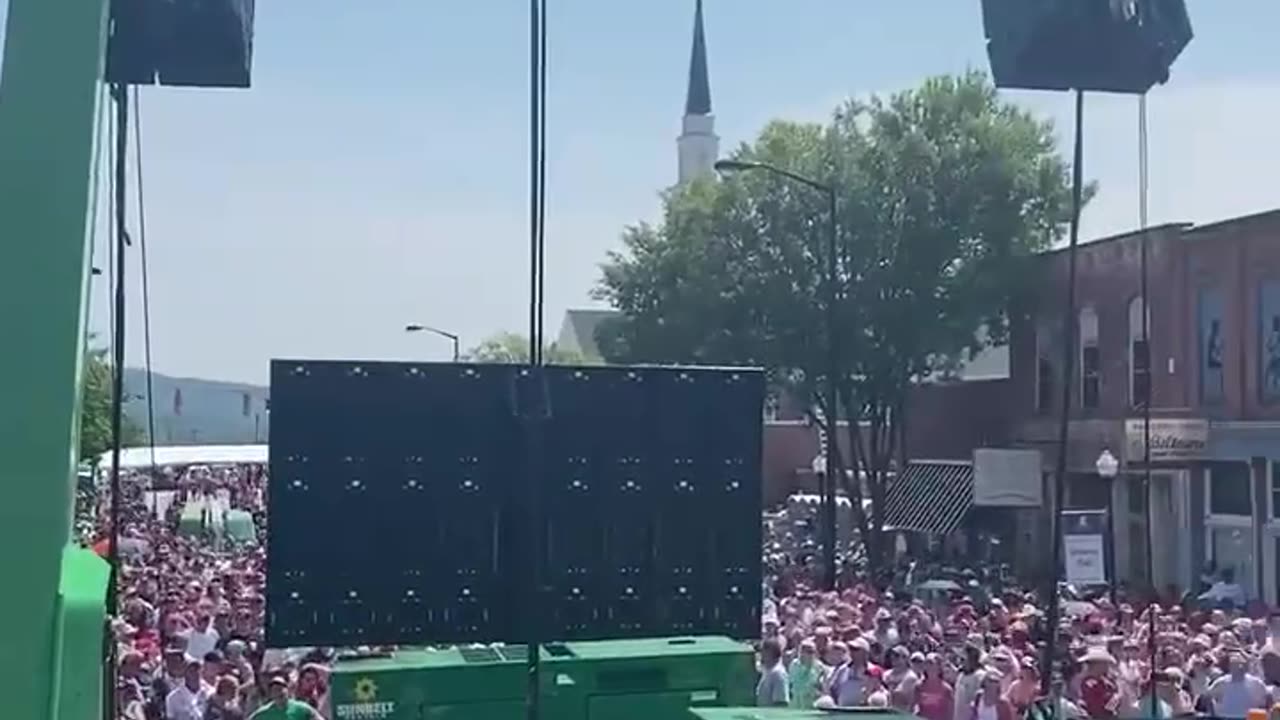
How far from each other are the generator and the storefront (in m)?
26.4

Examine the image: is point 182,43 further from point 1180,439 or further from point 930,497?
point 930,497

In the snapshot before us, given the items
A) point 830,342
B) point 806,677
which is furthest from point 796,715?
point 830,342

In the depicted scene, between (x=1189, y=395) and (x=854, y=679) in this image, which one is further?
(x=1189, y=395)

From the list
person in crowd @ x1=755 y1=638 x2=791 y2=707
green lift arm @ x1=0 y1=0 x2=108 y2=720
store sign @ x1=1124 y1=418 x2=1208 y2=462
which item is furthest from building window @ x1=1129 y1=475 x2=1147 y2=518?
green lift arm @ x1=0 y1=0 x2=108 y2=720

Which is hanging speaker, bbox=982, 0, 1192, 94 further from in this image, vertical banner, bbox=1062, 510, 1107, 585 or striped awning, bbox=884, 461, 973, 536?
striped awning, bbox=884, 461, 973, 536

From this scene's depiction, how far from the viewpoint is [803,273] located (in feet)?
145

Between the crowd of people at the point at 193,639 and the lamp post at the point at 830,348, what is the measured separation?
10.5m

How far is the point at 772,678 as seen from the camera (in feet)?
50.6

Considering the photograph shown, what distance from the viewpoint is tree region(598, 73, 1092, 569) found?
144 feet

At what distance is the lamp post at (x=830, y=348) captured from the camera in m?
36.5

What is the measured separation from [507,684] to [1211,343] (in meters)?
30.1

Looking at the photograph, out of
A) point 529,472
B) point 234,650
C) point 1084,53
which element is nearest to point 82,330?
point 529,472

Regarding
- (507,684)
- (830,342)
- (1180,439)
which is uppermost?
(830,342)

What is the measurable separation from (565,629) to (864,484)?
4425 cm
